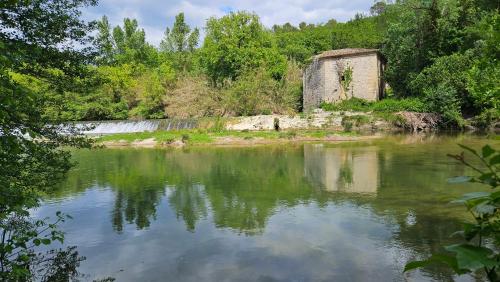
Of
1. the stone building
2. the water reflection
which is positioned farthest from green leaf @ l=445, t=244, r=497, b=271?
the stone building

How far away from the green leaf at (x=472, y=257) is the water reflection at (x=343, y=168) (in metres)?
12.8

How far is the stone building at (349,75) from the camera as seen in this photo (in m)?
42.2

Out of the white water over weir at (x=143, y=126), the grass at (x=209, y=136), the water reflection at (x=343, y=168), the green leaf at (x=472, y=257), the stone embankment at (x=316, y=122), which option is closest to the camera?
the green leaf at (x=472, y=257)

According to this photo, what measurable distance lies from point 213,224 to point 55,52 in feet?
18.6

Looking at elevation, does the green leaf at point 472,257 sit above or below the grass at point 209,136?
above

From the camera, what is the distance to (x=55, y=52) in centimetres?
768

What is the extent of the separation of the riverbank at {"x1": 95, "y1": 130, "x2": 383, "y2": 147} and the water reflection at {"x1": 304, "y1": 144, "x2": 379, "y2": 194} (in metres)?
5.51

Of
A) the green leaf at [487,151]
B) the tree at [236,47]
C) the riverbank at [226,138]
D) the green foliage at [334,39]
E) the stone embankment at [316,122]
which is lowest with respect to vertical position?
the riverbank at [226,138]

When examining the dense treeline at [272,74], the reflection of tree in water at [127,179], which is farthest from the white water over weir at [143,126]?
the reflection of tree in water at [127,179]

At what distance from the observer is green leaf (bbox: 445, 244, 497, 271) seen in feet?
5.54

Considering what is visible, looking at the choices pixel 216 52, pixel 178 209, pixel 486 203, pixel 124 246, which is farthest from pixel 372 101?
pixel 486 203

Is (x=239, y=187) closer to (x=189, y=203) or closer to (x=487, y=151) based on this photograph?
(x=189, y=203)

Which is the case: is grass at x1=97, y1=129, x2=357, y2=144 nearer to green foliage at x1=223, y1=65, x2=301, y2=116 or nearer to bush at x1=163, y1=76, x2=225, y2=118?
green foliage at x1=223, y1=65, x2=301, y2=116

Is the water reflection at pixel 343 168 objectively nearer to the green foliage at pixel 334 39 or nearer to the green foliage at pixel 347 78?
the green foliage at pixel 347 78
